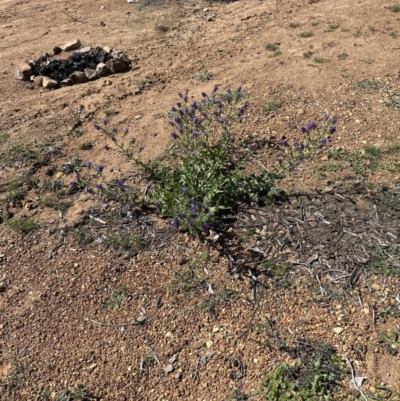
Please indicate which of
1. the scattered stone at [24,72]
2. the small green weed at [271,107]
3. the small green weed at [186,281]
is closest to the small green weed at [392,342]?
the small green weed at [186,281]

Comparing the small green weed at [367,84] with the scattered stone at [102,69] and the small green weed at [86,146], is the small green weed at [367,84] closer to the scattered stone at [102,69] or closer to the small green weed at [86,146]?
the small green weed at [86,146]

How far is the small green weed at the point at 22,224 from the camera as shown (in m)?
3.98

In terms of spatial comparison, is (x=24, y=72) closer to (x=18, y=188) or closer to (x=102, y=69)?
(x=102, y=69)

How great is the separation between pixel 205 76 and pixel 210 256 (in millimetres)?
3202

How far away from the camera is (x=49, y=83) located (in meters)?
6.13

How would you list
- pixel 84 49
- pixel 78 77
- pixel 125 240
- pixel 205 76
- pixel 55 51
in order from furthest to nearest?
pixel 55 51
pixel 84 49
pixel 78 77
pixel 205 76
pixel 125 240

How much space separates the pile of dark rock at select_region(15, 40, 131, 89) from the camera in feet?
20.5

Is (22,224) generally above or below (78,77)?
below

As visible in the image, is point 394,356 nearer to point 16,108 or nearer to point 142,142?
point 142,142

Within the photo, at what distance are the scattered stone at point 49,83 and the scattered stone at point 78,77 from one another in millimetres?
258

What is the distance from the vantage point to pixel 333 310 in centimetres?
316

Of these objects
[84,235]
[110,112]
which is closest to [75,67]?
[110,112]

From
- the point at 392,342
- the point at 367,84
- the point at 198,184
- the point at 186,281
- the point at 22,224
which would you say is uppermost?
the point at 198,184

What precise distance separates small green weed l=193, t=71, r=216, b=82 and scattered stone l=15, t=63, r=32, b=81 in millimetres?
2589
